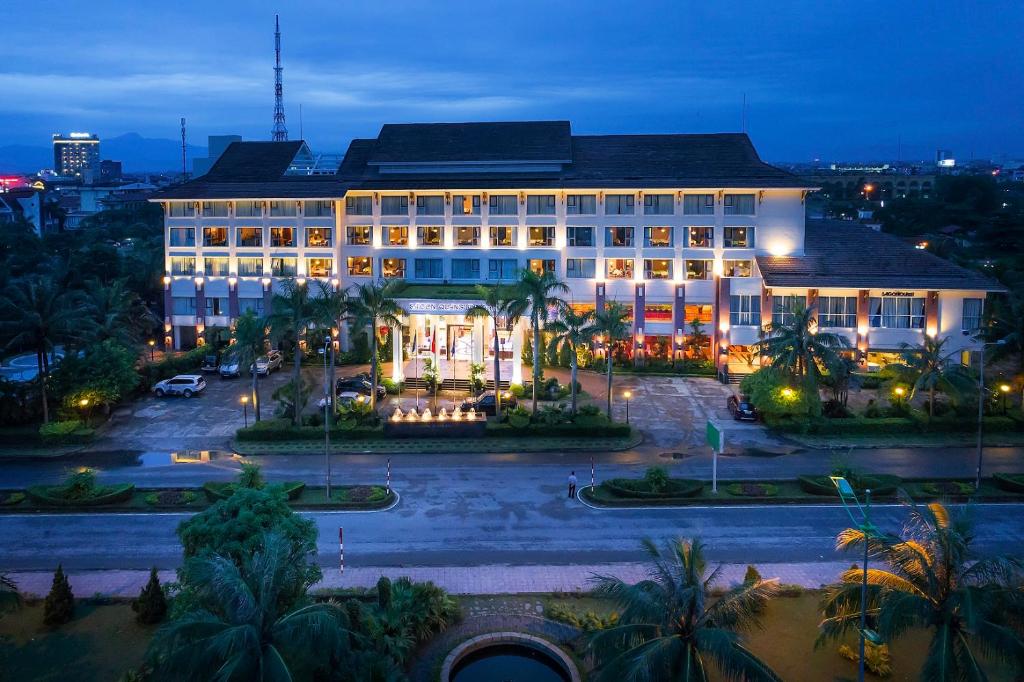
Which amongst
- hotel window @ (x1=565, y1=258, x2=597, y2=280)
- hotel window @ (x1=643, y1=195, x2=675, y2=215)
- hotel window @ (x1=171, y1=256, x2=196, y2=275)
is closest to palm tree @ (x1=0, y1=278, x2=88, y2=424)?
hotel window @ (x1=171, y1=256, x2=196, y2=275)

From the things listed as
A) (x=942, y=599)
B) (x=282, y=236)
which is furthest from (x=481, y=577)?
(x=282, y=236)

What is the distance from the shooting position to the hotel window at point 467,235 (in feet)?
205

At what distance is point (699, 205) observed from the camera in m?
59.6

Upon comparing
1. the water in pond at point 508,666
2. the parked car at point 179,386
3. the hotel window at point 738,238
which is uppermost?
the hotel window at point 738,238

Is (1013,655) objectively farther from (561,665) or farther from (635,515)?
(635,515)

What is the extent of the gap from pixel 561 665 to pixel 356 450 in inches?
857

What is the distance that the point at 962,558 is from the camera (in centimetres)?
1894

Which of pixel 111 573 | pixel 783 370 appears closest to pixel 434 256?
pixel 783 370

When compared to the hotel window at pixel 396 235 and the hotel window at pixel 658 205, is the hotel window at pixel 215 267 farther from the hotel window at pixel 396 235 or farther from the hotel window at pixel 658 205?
the hotel window at pixel 658 205

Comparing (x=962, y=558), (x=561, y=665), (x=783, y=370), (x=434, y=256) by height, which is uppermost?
(x=434, y=256)

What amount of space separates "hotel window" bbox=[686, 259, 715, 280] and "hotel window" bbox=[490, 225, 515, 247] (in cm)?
1363

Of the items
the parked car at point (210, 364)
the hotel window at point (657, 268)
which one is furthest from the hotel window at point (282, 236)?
the hotel window at point (657, 268)

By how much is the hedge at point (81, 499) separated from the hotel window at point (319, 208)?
33.0 m

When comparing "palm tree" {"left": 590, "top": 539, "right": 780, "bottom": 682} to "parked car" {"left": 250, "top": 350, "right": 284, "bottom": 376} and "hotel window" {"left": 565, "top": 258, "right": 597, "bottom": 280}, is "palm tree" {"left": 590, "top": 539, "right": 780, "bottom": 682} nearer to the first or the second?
"parked car" {"left": 250, "top": 350, "right": 284, "bottom": 376}
